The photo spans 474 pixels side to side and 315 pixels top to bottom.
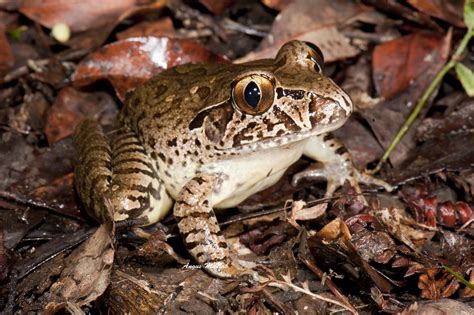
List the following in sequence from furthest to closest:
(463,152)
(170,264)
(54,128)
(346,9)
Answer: (346,9)
(54,128)
(463,152)
(170,264)

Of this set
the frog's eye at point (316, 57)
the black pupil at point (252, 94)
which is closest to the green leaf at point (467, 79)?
the frog's eye at point (316, 57)

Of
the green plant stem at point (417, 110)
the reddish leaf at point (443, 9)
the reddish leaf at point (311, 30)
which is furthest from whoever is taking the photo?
the reddish leaf at point (311, 30)

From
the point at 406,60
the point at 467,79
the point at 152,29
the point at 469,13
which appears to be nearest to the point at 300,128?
the point at 467,79

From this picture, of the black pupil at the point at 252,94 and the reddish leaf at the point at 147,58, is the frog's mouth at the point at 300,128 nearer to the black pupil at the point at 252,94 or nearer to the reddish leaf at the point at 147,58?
the black pupil at the point at 252,94

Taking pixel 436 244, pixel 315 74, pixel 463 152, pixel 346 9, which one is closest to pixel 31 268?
pixel 315 74

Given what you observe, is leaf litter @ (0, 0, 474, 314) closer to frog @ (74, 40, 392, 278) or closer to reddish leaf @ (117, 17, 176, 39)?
reddish leaf @ (117, 17, 176, 39)

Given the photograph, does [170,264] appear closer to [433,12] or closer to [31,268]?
[31,268]
